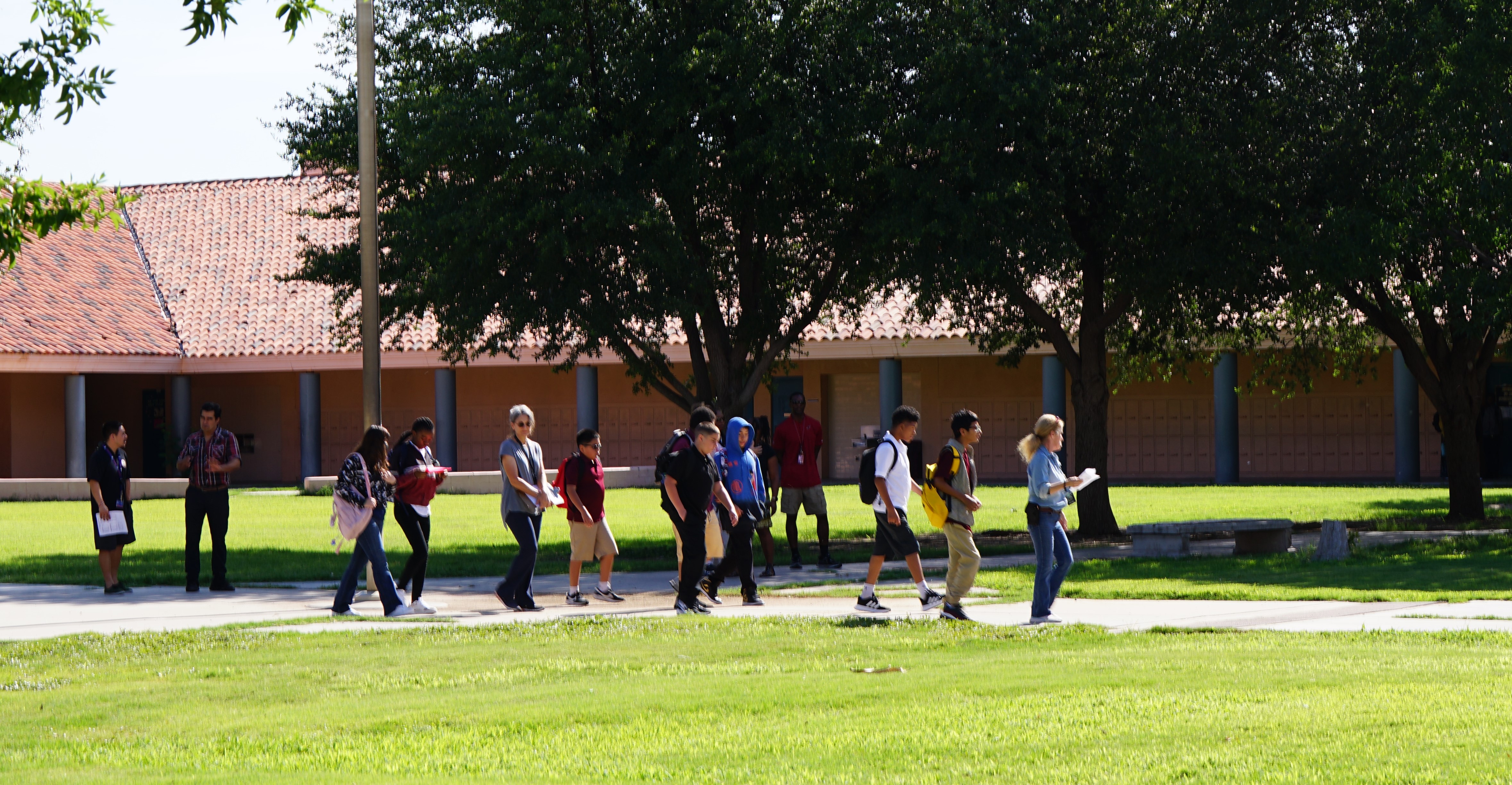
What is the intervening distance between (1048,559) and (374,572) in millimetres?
4905

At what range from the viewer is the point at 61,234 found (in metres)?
40.9

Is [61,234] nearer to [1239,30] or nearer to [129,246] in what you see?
[129,246]

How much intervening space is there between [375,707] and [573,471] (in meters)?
5.43

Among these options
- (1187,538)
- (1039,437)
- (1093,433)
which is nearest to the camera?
(1039,437)

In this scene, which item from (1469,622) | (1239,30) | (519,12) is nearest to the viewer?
(1469,622)

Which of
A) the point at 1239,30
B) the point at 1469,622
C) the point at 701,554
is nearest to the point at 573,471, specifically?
the point at 701,554

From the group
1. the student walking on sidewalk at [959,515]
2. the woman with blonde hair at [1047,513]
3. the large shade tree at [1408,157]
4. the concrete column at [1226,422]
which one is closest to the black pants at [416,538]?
the student walking on sidewalk at [959,515]

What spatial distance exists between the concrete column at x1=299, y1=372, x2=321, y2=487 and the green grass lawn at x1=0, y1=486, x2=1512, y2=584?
11.0 ft

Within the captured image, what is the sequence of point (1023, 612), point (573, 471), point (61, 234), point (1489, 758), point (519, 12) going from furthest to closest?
point (61, 234), point (519, 12), point (573, 471), point (1023, 612), point (1489, 758)

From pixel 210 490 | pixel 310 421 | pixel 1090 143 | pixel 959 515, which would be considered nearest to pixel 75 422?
pixel 310 421

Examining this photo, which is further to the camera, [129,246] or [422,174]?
[129,246]

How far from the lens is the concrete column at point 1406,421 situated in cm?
3316

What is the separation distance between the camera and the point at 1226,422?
34.3 metres

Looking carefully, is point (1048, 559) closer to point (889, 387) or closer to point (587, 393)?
point (889, 387)
